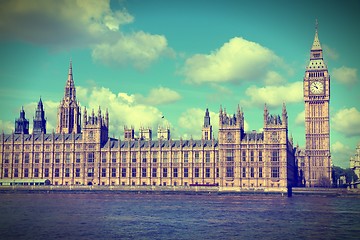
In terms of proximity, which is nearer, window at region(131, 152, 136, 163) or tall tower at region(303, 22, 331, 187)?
window at region(131, 152, 136, 163)

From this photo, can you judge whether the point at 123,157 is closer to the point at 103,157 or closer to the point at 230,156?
the point at 103,157

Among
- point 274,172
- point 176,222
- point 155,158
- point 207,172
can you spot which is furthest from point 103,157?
point 176,222

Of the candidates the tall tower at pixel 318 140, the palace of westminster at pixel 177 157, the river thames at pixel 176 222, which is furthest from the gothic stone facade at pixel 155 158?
the river thames at pixel 176 222

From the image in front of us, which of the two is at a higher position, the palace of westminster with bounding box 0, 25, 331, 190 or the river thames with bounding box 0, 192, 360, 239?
the palace of westminster with bounding box 0, 25, 331, 190

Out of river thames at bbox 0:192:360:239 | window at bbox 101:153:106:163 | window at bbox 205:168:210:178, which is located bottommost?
river thames at bbox 0:192:360:239

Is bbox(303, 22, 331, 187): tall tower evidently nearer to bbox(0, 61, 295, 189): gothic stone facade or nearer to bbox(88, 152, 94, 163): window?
bbox(0, 61, 295, 189): gothic stone facade

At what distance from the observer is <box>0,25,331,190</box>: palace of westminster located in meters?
164

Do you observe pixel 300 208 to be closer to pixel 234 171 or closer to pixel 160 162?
pixel 234 171

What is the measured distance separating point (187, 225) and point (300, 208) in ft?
123

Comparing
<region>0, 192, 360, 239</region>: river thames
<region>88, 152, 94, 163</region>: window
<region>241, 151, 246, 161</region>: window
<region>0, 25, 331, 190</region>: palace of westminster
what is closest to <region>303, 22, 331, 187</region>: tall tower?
<region>0, 25, 331, 190</region>: palace of westminster

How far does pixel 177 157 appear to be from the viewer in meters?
177

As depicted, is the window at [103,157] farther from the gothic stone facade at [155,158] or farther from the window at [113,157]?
the window at [113,157]

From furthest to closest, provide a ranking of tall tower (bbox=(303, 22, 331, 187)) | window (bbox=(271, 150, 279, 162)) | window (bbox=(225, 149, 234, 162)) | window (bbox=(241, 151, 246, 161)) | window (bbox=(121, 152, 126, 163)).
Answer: tall tower (bbox=(303, 22, 331, 187)) → window (bbox=(121, 152, 126, 163)) → window (bbox=(225, 149, 234, 162)) → window (bbox=(241, 151, 246, 161)) → window (bbox=(271, 150, 279, 162))

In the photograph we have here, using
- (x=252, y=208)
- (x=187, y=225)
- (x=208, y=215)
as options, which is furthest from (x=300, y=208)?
(x=187, y=225)
